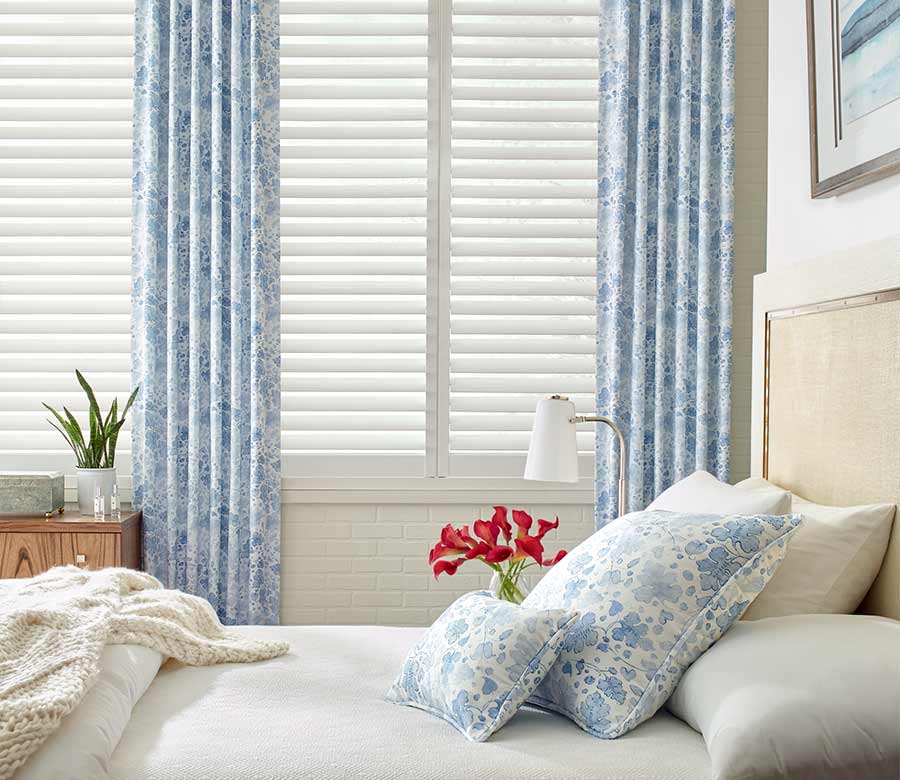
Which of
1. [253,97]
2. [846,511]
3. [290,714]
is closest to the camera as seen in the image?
[290,714]

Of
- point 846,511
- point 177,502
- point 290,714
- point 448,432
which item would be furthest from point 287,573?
point 846,511

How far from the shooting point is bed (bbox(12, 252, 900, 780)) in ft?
4.99

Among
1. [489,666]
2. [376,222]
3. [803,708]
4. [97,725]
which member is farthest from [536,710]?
[376,222]

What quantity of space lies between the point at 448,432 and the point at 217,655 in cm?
172

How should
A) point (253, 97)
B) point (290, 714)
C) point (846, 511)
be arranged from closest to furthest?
1. point (290, 714)
2. point (846, 511)
3. point (253, 97)

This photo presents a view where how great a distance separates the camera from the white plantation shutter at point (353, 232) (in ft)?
11.9

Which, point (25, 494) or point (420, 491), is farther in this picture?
point (420, 491)

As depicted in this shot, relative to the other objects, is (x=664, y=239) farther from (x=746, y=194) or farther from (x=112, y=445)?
(x=112, y=445)

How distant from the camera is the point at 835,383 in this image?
7.09 feet

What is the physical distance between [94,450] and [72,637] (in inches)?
68.9

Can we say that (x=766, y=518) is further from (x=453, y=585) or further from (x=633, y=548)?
(x=453, y=585)

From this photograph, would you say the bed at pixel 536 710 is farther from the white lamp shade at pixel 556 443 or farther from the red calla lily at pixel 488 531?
the white lamp shade at pixel 556 443

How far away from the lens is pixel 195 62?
3508 millimetres

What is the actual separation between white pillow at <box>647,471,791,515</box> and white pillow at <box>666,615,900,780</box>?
433mm
